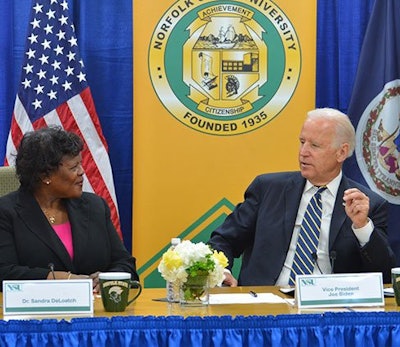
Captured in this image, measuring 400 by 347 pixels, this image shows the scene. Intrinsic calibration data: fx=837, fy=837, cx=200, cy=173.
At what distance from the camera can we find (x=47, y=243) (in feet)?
11.8

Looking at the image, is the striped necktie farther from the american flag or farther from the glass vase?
the american flag

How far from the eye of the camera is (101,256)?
3719 millimetres

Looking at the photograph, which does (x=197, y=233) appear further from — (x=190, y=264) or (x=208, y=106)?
(x=190, y=264)

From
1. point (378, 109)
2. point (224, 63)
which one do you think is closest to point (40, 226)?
point (224, 63)

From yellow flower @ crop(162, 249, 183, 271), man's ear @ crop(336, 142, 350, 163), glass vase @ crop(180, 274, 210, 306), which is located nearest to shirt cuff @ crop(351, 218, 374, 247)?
man's ear @ crop(336, 142, 350, 163)

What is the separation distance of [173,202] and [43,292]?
2.34 m

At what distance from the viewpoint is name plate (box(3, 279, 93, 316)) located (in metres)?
2.70

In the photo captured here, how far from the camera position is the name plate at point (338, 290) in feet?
9.22

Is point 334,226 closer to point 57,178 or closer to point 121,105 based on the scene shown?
point 57,178

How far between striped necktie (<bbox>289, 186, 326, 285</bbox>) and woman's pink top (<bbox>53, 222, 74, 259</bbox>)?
991 millimetres

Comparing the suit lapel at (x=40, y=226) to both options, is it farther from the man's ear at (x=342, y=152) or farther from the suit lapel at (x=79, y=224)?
the man's ear at (x=342, y=152)

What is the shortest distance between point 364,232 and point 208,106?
69.9 inches

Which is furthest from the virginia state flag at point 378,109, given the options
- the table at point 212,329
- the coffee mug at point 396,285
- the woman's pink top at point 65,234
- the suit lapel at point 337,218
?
the table at point 212,329

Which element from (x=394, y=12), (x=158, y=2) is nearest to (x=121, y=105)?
(x=158, y=2)
